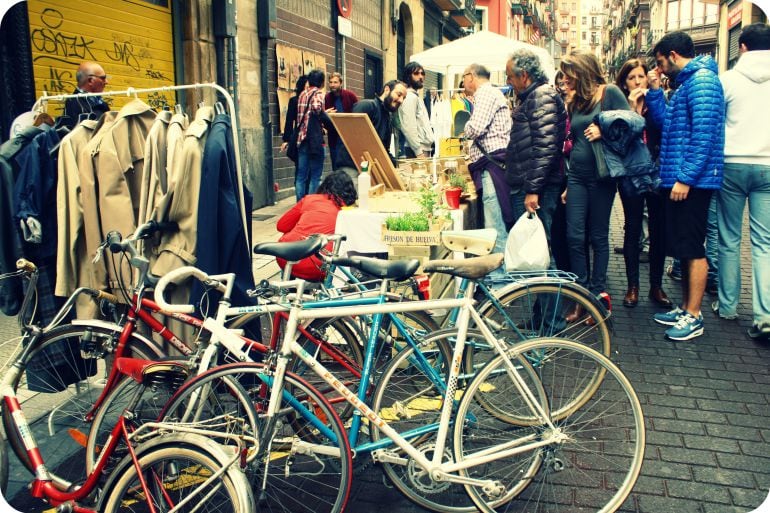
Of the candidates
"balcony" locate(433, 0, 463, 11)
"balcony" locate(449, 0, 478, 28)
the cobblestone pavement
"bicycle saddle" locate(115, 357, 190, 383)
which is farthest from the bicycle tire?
"balcony" locate(449, 0, 478, 28)

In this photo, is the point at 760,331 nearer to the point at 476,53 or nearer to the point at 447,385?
the point at 447,385

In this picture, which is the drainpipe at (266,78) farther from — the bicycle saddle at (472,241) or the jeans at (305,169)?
the bicycle saddle at (472,241)

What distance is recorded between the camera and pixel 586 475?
3.50 m

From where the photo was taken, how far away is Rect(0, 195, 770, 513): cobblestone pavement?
331 centimetres

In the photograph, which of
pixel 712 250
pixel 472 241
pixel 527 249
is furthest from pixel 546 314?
pixel 712 250

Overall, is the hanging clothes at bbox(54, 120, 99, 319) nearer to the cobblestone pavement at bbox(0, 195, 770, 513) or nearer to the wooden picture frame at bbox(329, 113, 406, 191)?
the cobblestone pavement at bbox(0, 195, 770, 513)

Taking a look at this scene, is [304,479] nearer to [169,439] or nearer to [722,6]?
[169,439]

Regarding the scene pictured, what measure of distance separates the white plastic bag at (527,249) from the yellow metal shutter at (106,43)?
4971mm

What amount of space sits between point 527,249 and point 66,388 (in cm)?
270

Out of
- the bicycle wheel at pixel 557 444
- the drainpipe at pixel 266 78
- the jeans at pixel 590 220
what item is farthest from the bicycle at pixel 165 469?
the drainpipe at pixel 266 78

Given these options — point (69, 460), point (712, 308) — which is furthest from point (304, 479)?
point (712, 308)

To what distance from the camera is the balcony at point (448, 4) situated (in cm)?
2717

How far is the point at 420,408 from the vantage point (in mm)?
3363

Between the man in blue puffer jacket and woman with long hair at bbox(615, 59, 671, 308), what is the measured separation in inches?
16.1
